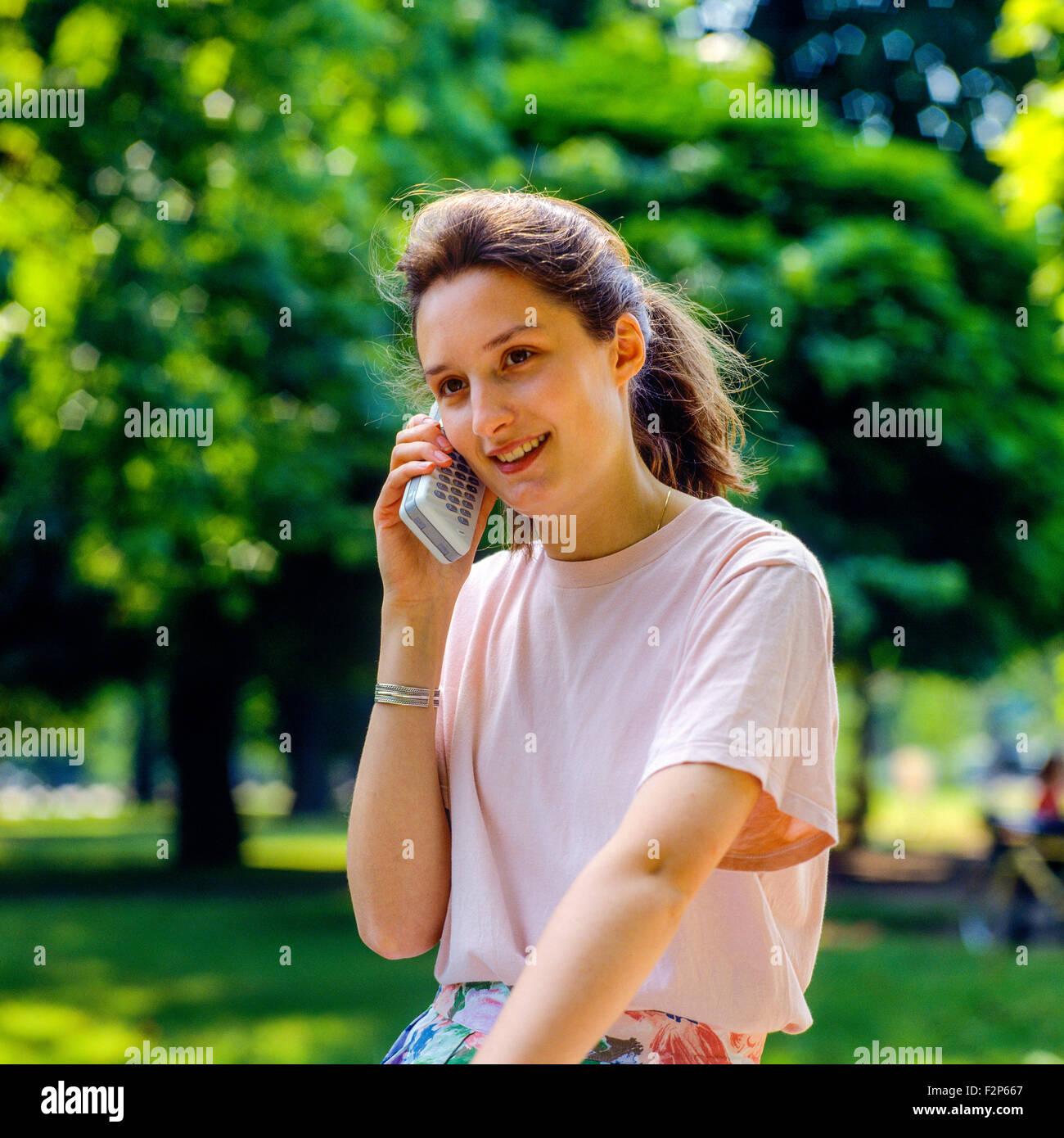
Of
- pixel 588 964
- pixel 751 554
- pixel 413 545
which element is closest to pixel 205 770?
pixel 413 545

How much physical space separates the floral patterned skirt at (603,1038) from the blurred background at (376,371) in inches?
98.5

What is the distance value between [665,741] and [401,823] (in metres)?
0.52

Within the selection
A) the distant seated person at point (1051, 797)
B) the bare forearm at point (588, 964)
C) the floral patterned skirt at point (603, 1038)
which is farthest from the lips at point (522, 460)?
the distant seated person at point (1051, 797)

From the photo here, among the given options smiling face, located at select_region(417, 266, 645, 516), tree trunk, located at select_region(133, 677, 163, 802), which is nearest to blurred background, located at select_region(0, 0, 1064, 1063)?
smiling face, located at select_region(417, 266, 645, 516)

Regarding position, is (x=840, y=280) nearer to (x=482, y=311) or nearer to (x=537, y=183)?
(x=537, y=183)

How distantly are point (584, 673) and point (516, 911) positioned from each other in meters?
0.34

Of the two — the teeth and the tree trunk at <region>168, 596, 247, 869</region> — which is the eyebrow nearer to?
the teeth

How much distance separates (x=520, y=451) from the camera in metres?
1.85

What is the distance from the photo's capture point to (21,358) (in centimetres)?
681

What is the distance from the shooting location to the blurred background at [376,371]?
6.25 metres
